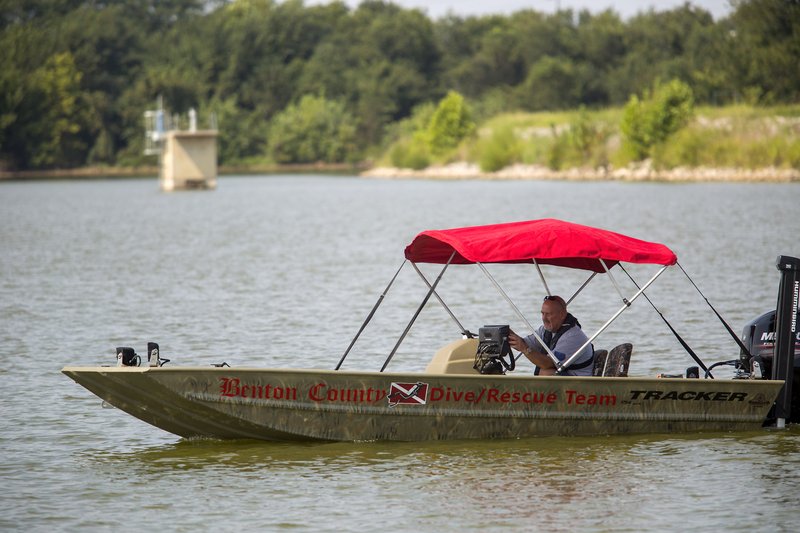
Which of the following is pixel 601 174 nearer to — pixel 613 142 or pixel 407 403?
pixel 613 142

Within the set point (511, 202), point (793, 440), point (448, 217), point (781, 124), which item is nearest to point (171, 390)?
point (793, 440)

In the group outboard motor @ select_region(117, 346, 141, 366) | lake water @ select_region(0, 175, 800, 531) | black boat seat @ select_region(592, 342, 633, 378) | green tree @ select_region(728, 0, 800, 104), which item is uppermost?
green tree @ select_region(728, 0, 800, 104)

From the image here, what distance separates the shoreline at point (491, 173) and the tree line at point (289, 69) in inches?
52.2

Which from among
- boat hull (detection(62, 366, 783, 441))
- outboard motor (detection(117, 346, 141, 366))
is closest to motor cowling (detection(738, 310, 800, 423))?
boat hull (detection(62, 366, 783, 441))

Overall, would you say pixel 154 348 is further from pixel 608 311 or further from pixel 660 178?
pixel 660 178

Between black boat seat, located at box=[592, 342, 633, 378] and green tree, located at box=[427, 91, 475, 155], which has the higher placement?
green tree, located at box=[427, 91, 475, 155]

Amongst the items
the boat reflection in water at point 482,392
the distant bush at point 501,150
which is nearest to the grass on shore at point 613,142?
the distant bush at point 501,150

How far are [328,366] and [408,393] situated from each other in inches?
255

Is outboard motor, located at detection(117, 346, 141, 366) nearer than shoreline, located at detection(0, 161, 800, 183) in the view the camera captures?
Yes

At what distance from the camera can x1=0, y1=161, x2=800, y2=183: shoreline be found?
281ft

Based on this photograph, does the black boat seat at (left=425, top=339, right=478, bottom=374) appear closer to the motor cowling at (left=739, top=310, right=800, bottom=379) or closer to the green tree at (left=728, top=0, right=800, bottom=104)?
the motor cowling at (left=739, top=310, right=800, bottom=379)

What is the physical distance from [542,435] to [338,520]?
3.15m

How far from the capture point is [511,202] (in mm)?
70375

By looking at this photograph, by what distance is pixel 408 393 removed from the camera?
516 inches
